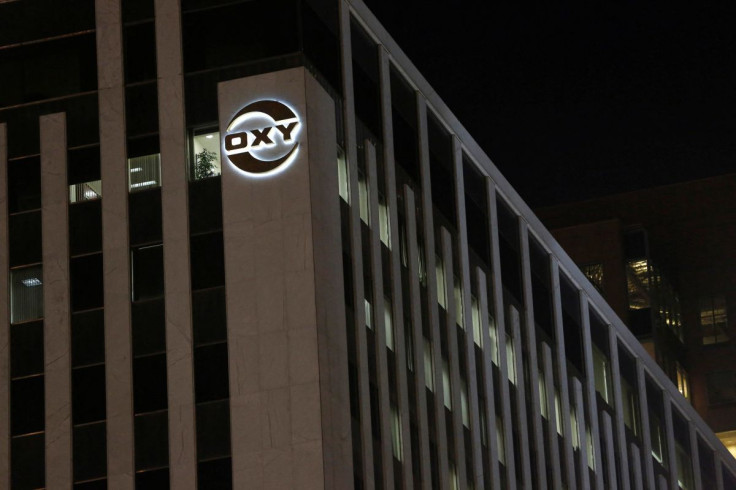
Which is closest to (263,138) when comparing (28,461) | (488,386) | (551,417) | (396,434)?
(396,434)

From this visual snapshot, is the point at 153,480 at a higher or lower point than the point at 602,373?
lower

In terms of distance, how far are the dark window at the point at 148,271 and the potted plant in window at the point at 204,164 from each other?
2.75 m

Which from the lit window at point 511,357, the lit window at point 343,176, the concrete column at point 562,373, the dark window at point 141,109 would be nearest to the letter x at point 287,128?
the lit window at point 343,176

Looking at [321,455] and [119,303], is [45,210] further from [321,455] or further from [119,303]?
[321,455]

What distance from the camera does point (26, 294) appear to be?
170 feet

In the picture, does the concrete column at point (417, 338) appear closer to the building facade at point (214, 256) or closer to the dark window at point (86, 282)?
the building facade at point (214, 256)

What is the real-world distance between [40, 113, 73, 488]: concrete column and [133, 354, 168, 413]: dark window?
2302 mm

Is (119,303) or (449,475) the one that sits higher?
(119,303)

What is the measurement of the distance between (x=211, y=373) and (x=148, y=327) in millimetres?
2795

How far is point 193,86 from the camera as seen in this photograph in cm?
5219

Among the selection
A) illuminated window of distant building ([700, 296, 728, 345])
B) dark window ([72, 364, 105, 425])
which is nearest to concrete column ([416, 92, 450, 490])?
dark window ([72, 364, 105, 425])

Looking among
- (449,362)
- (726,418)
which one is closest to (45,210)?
(449,362)

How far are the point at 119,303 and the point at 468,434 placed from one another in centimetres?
1800

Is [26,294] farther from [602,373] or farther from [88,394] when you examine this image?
[602,373]
